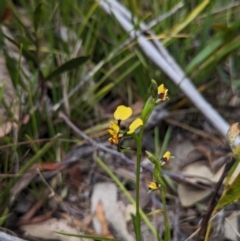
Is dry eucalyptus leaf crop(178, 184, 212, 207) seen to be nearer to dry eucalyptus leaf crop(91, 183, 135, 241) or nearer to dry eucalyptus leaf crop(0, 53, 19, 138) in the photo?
dry eucalyptus leaf crop(91, 183, 135, 241)

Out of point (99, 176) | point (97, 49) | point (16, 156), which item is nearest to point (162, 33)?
point (97, 49)

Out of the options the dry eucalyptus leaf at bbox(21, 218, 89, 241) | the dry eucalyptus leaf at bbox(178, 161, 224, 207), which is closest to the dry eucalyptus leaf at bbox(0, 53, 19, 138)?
the dry eucalyptus leaf at bbox(21, 218, 89, 241)

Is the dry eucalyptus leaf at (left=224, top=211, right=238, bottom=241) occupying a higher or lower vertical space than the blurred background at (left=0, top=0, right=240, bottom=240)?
lower

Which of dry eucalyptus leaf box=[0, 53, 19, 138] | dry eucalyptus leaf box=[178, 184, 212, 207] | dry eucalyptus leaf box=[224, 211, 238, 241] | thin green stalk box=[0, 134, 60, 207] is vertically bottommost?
dry eucalyptus leaf box=[224, 211, 238, 241]

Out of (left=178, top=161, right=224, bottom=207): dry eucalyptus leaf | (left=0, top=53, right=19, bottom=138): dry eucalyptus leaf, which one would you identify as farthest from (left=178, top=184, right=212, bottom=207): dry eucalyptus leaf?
(left=0, top=53, right=19, bottom=138): dry eucalyptus leaf

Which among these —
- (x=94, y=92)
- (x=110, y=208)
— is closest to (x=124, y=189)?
(x=110, y=208)

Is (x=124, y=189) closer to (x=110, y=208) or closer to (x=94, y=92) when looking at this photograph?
(x=110, y=208)

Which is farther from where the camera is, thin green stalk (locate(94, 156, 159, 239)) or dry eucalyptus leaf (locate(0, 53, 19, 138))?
dry eucalyptus leaf (locate(0, 53, 19, 138))
